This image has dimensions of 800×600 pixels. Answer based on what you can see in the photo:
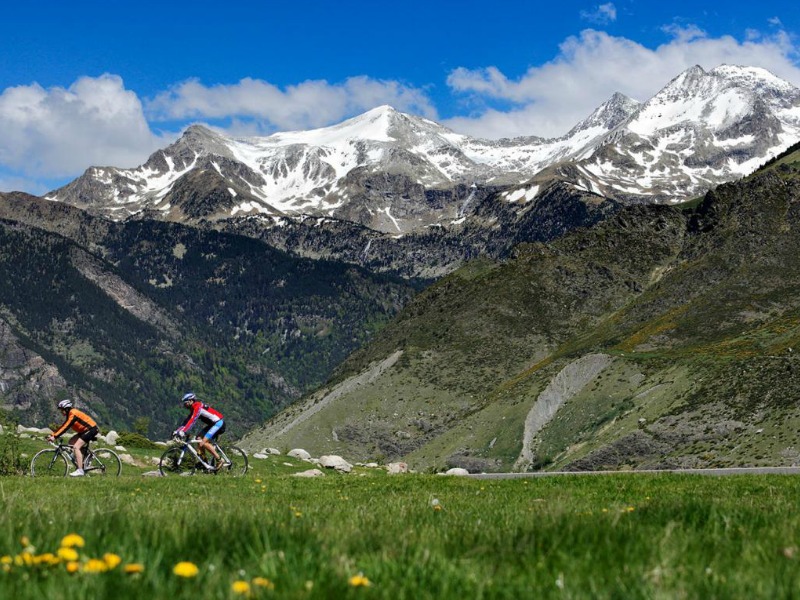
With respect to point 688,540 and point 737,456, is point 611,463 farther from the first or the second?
point 688,540

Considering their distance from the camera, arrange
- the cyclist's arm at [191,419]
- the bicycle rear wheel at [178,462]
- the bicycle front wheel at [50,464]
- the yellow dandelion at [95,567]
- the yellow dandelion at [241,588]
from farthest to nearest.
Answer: the bicycle front wheel at [50,464] < the bicycle rear wheel at [178,462] < the cyclist's arm at [191,419] < the yellow dandelion at [95,567] < the yellow dandelion at [241,588]

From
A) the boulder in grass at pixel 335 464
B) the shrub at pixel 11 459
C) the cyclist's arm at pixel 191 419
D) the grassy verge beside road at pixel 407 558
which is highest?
the grassy verge beside road at pixel 407 558

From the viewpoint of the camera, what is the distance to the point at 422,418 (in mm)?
123000

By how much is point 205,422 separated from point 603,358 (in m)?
76.9

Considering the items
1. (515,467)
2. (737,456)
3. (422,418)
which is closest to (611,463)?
(737,456)

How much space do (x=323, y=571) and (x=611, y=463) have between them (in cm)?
6943

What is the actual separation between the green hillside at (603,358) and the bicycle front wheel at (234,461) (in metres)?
41.9

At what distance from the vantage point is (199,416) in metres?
26.8

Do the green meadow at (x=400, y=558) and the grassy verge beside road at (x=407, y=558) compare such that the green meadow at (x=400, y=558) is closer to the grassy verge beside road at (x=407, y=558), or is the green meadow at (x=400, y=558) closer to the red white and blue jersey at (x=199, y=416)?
the grassy verge beside road at (x=407, y=558)

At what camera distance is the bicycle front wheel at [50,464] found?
28.7 meters

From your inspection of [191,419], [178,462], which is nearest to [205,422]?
[191,419]

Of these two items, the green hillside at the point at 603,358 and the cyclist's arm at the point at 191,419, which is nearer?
the cyclist's arm at the point at 191,419

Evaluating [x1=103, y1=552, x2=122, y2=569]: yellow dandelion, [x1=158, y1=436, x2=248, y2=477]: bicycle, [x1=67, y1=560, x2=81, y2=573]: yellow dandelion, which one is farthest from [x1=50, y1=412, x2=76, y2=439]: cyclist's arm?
[x1=103, y1=552, x2=122, y2=569]: yellow dandelion

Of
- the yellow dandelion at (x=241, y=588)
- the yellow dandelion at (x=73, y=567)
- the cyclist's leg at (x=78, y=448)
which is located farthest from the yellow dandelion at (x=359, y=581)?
the cyclist's leg at (x=78, y=448)
